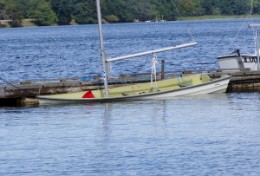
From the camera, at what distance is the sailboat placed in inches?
2298

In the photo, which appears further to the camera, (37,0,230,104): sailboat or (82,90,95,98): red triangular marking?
(82,90,95,98): red triangular marking

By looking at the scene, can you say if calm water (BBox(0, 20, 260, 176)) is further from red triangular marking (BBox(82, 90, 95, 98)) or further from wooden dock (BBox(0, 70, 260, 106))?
wooden dock (BBox(0, 70, 260, 106))

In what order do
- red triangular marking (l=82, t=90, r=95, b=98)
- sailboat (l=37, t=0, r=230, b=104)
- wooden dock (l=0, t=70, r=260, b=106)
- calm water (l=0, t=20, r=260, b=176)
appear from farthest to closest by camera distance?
red triangular marking (l=82, t=90, r=95, b=98)
sailboat (l=37, t=0, r=230, b=104)
wooden dock (l=0, t=70, r=260, b=106)
calm water (l=0, t=20, r=260, b=176)

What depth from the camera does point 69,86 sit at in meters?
59.2

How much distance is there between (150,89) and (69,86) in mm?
4905

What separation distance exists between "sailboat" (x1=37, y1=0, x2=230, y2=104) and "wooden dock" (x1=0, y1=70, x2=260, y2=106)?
57 centimetres

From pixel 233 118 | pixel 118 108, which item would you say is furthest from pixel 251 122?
pixel 118 108

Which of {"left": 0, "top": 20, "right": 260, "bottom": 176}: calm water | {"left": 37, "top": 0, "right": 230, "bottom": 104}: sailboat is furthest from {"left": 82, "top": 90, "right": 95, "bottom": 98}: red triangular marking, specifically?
{"left": 0, "top": 20, "right": 260, "bottom": 176}: calm water

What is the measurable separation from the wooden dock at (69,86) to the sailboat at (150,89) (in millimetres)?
566

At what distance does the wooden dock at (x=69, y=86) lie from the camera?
57812mm

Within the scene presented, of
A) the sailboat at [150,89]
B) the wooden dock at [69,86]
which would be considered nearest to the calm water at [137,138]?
the sailboat at [150,89]

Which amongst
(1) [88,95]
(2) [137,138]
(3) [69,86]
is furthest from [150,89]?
(2) [137,138]

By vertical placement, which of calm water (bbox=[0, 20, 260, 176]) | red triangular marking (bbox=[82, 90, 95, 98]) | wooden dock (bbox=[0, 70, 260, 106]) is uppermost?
wooden dock (bbox=[0, 70, 260, 106])

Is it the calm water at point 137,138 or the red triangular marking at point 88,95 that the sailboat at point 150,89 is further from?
the calm water at point 137,138
